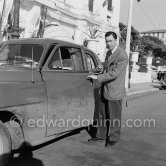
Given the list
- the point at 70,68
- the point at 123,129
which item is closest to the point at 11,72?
the point at 70,68

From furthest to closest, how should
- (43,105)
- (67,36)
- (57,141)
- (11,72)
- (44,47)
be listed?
(67,36)
(57,141)
(44,47)
(43,105)
(11,72)

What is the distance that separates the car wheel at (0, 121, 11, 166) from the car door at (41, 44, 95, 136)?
27.2 inches

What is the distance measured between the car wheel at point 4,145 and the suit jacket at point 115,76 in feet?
6.44

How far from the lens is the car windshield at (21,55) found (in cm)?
471

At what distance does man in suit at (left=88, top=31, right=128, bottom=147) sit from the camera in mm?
5367

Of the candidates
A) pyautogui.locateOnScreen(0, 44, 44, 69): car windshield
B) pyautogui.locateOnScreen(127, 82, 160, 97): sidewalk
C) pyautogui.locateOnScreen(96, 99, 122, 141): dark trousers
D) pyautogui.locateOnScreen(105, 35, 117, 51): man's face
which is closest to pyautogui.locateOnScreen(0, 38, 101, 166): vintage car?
pyautogui.locateOnScreen(0, 44, 44, 69): car windshield

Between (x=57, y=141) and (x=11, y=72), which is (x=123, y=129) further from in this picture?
(x=11, y=72)

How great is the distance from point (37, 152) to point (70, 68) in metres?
1.47

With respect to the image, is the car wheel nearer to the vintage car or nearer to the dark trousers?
the vintage car

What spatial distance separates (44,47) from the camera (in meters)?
4.83

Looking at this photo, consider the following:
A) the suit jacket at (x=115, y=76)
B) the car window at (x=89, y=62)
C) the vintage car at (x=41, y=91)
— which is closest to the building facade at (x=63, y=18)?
the car window at (x=89, y=62)

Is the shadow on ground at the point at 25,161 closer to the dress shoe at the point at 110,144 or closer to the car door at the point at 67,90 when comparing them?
the car door at the point at 67,90

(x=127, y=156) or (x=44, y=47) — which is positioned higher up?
(x=44, y=47)

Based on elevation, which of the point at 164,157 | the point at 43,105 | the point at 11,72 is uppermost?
the point at 11,72
